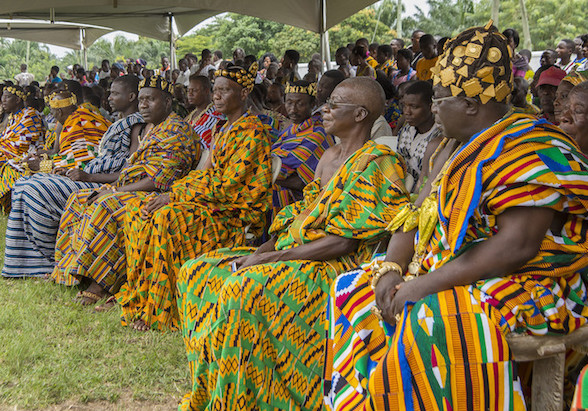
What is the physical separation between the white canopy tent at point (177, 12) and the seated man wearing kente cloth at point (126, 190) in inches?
156

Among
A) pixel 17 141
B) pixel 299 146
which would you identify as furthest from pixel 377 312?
pixel 17 141

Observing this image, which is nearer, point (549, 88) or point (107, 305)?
point (549, 88)

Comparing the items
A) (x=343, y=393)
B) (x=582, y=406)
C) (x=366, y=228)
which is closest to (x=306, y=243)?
(x=366, y=228)

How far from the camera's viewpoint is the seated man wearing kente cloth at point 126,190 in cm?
462

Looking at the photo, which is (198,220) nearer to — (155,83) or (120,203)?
(120,203)

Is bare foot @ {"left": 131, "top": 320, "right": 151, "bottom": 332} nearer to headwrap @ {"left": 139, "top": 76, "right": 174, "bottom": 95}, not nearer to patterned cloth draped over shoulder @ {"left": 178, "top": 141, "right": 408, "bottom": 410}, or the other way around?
patterned cloth draped over shoulder @ {"left": 178, "top": 141, "right": 408, "bottom": 410}

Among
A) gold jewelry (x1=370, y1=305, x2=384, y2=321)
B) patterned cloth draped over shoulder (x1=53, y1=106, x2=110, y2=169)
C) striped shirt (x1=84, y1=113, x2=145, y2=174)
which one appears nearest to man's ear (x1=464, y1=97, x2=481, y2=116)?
gold jewelry (x1=370, y1=305, x2=384, y2=321)

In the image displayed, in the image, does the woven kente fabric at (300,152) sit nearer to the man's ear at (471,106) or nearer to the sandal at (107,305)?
the sandal at (107,305)

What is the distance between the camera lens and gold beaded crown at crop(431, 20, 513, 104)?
215cm

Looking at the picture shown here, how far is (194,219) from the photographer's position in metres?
4.07

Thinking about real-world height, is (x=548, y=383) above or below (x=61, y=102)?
below

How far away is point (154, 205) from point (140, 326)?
82 centimetres

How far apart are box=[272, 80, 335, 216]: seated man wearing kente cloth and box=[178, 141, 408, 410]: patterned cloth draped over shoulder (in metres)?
1.23

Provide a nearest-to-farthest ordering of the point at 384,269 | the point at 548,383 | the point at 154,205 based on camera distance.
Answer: the point at 548,383, the point at 384,269, the point at 154,205
